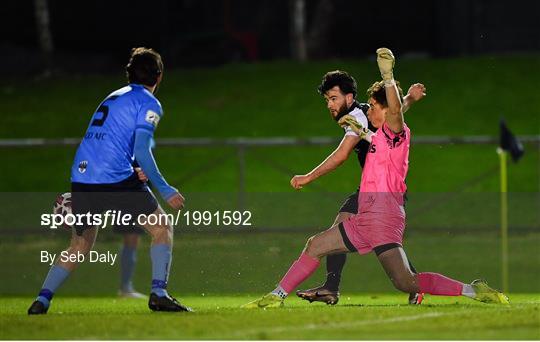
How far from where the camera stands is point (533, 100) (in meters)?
31.6

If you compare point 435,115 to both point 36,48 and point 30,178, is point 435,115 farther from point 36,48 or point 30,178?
point 36,48

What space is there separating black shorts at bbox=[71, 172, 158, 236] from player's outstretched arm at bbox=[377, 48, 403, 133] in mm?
1884

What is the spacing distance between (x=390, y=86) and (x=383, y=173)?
894 mm

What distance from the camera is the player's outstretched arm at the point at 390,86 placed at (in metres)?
11.8

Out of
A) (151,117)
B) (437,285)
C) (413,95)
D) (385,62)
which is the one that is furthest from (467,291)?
(151,117)

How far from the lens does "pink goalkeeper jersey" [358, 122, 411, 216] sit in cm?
1248

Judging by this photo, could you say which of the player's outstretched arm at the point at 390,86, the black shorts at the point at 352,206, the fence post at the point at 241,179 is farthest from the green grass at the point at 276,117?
the player's outstretched arm at the point at 390,86

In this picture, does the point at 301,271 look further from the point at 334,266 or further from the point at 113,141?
the point at 113,141

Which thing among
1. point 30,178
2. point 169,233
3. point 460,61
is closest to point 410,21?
point 460,61

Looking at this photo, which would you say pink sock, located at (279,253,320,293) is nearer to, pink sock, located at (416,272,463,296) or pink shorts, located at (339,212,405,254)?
pink shorts, located at (339,212,405,254)

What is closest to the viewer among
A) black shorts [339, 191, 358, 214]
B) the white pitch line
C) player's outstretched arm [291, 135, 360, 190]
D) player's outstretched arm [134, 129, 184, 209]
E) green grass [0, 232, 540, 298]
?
the white pitch line

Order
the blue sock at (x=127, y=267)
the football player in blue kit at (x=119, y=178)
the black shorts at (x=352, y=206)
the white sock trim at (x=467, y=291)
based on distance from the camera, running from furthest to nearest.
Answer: the blue sock at (x=127, y=267) < the black shorts at (x=352, y=206) < the white sock trim at (x=467, y=291) < the football player in blue kit at (x=119, y=178)

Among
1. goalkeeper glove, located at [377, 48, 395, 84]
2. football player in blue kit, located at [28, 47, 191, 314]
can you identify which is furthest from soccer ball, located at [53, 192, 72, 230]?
goalkeeper glove, located at [377, 48, 395, 84]

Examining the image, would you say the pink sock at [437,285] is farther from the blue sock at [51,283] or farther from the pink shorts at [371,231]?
the blue sock at [51,283]
